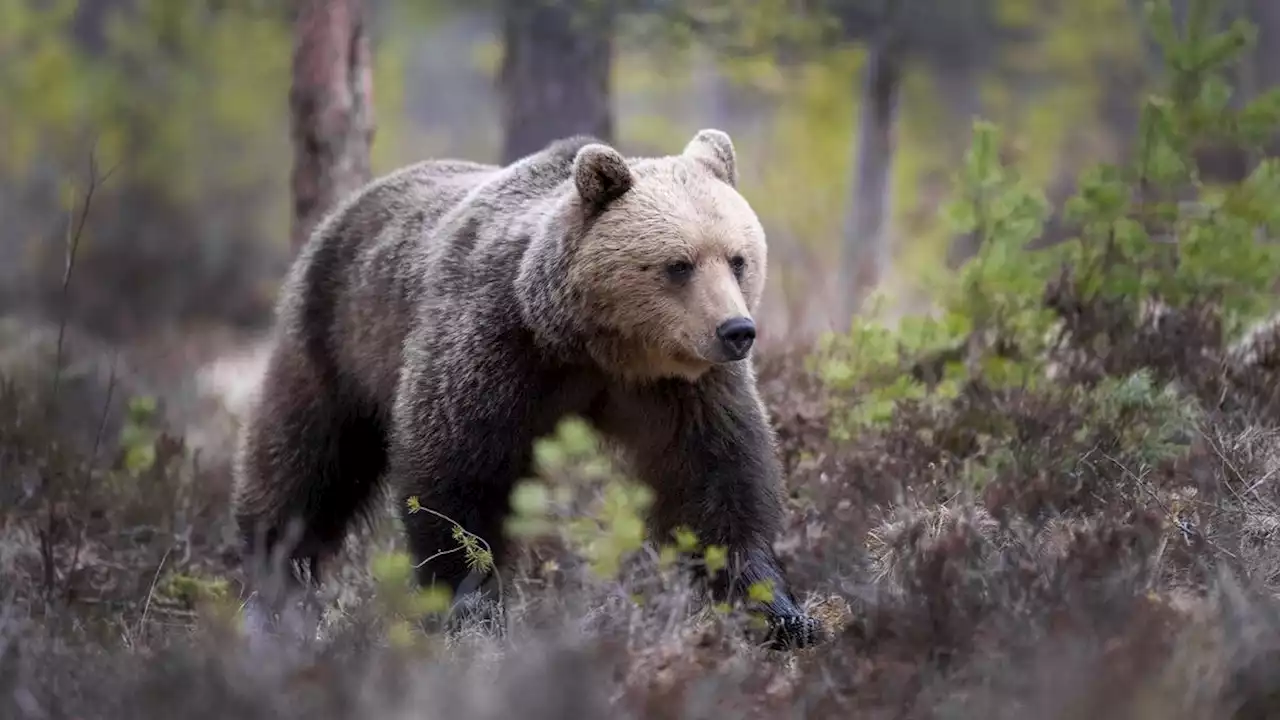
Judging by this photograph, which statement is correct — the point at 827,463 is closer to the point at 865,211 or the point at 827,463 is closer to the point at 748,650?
the point at 748,650

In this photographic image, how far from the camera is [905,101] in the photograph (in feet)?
→ 52.4

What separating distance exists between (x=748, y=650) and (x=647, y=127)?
1543cm

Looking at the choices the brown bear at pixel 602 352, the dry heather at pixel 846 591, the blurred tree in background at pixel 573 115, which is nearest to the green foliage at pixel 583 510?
the dry heather at pixel 846 591

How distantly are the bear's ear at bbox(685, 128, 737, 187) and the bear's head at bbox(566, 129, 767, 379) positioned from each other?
0.20 metres

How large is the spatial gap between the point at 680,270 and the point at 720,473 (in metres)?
0.75

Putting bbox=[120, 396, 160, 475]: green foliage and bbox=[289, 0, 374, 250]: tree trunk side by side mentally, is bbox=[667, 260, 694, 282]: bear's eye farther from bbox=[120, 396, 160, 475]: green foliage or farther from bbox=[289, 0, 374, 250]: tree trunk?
bbox=[289, 0, 374, 250]: tree trunk

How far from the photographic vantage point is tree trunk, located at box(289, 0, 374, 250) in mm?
8250

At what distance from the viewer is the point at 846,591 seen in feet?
15.8

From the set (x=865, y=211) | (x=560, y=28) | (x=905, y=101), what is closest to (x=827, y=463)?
(x=560, y=28)

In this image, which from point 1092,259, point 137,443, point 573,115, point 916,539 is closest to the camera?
point 916,539

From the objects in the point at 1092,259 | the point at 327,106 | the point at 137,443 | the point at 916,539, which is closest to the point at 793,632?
the point at 916,539

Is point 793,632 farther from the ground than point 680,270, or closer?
closer

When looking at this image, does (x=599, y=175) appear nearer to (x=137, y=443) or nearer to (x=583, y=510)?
(x=583, y=510)

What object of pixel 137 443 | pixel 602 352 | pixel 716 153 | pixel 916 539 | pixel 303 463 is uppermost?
pixel 716 153
